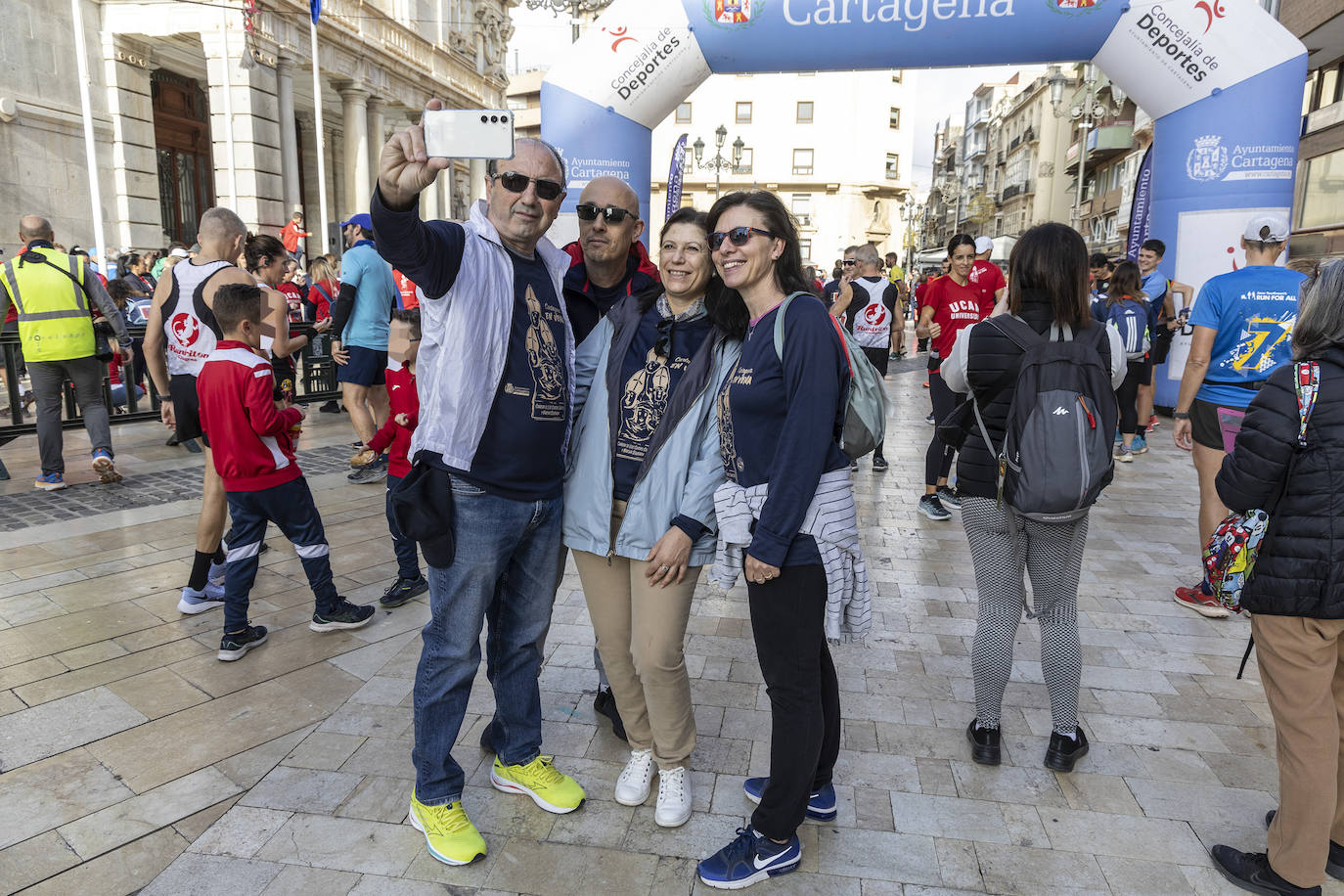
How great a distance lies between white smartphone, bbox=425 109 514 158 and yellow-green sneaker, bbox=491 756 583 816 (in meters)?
2.05

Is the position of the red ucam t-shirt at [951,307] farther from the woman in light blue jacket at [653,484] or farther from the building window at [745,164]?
the building window at [745,164]

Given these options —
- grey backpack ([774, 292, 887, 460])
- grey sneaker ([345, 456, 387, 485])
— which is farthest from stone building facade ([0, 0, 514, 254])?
grey backpack ([774, 292, 887, 460])

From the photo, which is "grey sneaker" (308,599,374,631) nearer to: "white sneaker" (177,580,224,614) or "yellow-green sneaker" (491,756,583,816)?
"white sneaker" (177,580,224,614)

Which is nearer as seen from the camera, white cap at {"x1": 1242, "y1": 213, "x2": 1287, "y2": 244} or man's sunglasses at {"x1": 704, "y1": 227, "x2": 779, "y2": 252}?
man's sunglasses at {"x1": 704, "y1": 227, "x2": 779, "y2": 252}

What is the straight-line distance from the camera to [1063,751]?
3.16 metres

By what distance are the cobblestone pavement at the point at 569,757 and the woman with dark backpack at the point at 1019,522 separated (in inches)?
11.1

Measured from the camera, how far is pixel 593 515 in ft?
9.07

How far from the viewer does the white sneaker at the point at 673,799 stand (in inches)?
110

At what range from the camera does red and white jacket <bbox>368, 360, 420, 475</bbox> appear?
4.26 meters

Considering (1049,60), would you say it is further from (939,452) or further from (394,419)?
(394,419)

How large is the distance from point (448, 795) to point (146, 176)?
59.8 feet

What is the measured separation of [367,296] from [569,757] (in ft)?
16.2

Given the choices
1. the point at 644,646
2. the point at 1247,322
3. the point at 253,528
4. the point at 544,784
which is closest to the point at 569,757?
the point at 544,784

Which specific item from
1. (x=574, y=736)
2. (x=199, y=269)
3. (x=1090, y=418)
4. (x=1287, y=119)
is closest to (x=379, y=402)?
(x=199, y=269)
